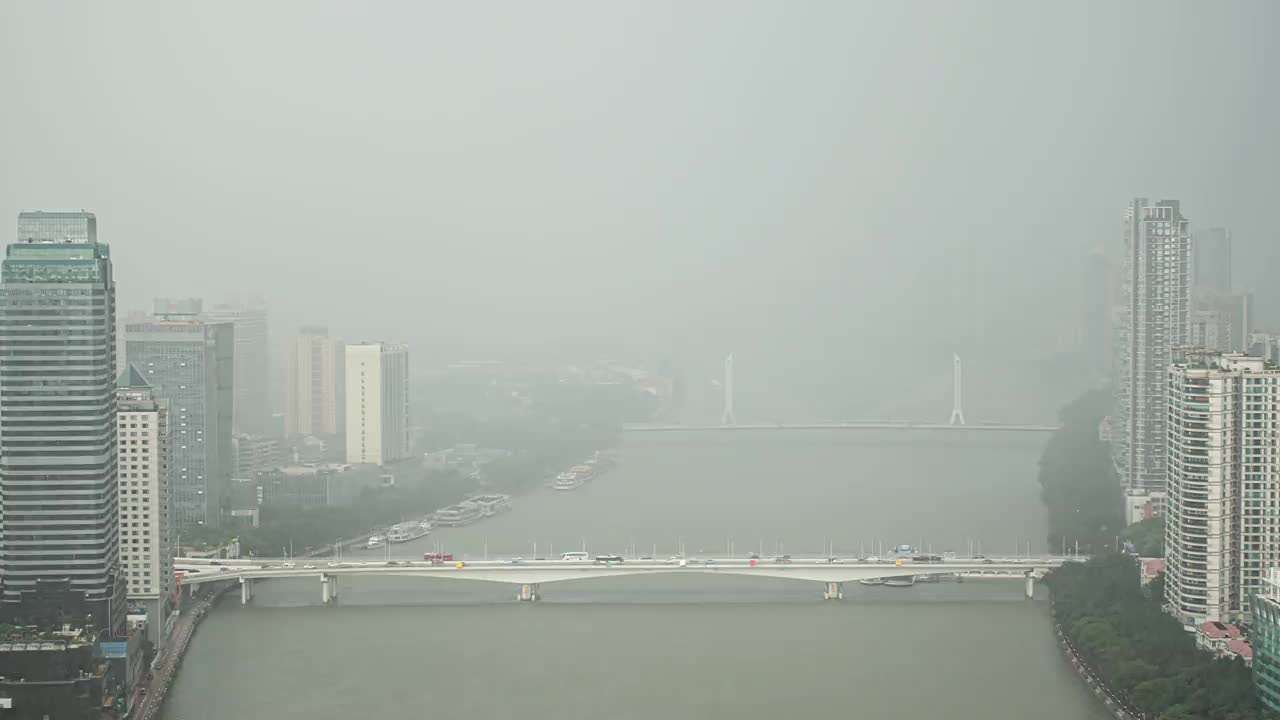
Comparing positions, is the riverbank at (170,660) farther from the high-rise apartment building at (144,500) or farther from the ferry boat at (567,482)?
the ferry boat at (567,482)

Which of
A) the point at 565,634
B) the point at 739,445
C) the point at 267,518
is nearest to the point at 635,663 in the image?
the point at 565,634

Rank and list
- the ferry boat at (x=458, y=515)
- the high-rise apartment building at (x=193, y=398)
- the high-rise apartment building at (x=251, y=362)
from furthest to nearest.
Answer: the high-rise apartment building at (x=251, y=362)
the ferry boat at (x=458, y=515)
the high-rise apartment building at (x=193, y=398)

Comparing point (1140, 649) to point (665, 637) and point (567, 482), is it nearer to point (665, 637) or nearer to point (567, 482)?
point (665, 637)

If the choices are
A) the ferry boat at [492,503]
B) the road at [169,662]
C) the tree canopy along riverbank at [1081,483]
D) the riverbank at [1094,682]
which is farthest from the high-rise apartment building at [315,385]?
the riverbank at [1094,682]

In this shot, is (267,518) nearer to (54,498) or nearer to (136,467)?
(136,467)

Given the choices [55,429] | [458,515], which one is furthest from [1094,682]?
[458,515]

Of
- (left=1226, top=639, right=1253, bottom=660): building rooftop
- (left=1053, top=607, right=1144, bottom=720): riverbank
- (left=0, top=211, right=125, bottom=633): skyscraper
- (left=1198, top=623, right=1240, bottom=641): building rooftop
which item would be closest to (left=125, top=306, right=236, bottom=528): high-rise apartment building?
(left=0, top=211, right=125, bottom=633): skyscraper

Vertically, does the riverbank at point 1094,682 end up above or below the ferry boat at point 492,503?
below
